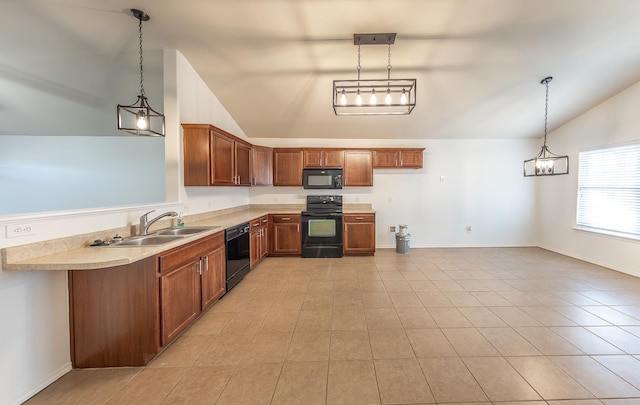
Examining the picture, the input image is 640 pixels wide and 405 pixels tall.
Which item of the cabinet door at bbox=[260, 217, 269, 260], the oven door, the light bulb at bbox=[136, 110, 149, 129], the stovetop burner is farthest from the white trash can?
the light bulb at bbox=[136, 110, 149, 129]

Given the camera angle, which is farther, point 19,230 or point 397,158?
point 397,158

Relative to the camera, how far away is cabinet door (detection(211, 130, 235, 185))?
3519 millimetres

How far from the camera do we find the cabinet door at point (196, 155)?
133 inches

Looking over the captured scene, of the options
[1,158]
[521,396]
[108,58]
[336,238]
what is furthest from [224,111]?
[521,396]

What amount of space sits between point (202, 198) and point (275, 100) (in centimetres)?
196

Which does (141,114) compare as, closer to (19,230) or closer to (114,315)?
(19,230)

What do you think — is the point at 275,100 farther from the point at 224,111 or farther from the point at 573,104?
the point at 573,104

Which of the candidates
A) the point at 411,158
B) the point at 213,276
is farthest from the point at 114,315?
the point at 411,158

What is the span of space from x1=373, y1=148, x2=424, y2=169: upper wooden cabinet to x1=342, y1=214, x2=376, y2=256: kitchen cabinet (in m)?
1.15

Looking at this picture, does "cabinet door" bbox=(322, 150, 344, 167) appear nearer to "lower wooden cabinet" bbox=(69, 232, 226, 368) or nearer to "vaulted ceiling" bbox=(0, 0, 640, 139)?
"vaulted ceiling" bbox=(0, 0, 640, 139)

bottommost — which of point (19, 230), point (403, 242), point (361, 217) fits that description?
point (403, 242)

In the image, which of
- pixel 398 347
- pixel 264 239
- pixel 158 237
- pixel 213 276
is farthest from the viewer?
pixel 264 239

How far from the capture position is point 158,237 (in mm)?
2619

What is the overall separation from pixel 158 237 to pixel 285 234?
266cm
